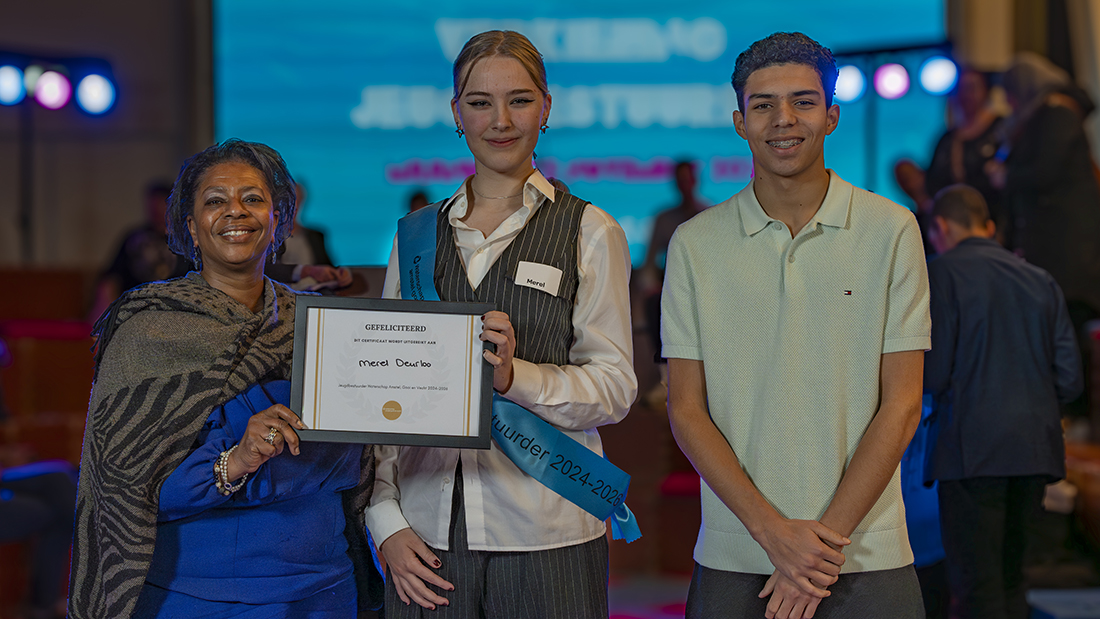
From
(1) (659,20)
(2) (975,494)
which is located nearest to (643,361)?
(2) (975,494)

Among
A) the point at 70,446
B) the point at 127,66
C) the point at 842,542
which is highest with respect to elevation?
the point at 127,66

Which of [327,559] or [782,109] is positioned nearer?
[782,109]

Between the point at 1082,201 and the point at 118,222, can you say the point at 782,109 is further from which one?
the point at 118,222

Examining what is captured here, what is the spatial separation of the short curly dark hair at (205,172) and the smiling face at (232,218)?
2cm

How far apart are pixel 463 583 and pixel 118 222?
7501 millimetres

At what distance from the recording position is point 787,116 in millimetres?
1627

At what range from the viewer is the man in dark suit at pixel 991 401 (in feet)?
9.28

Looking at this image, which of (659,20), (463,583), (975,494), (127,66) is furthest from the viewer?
(127,66)

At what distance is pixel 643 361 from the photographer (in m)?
4.43

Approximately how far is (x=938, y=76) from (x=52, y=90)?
6241 mm

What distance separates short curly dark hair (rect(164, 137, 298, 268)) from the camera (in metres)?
1.89

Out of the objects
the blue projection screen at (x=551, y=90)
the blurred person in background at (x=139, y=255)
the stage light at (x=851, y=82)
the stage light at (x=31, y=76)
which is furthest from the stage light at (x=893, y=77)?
the stage light at (x=31, y=76)

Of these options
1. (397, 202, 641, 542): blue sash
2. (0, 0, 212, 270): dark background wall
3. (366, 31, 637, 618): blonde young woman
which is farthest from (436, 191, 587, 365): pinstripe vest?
(0, 0, 212, 270): dark background wall

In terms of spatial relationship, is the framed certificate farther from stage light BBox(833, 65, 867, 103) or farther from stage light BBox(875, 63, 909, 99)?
stage light BBox(875, 63, 909, 99)
